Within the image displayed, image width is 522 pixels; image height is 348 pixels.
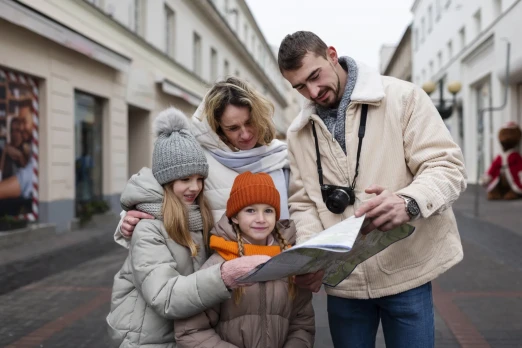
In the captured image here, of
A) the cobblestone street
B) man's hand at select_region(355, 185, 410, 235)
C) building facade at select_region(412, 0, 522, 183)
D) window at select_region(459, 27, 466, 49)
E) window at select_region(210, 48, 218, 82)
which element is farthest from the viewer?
window at select_region(210, 48, 218, 82)

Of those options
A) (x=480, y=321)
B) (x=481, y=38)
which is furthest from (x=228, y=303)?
(x=481, y=38)

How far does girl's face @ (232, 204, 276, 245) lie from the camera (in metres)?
2.06

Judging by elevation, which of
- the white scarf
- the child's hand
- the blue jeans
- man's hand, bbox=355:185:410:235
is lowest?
the blue jeans

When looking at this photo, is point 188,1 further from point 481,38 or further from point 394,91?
point 394,91

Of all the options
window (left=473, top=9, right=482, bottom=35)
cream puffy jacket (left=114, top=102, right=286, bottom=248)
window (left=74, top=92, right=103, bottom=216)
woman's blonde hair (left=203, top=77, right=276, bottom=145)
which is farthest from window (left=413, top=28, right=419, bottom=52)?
cream puffy jacket (left=114, top=102, right=286, bottom=248)

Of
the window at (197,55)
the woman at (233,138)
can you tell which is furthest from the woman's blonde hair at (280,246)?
the window at (197,55)

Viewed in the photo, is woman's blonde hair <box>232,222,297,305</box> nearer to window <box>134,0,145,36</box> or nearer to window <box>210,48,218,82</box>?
window <box>134,0,145,36</box>

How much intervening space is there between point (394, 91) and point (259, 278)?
898 millimetres

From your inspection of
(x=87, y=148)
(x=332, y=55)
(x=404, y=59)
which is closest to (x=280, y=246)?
(x=332, y=55)

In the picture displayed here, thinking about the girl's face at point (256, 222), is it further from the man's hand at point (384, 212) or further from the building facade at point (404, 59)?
the building facade at point (404, 59)

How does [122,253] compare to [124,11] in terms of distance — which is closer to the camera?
[122,253]

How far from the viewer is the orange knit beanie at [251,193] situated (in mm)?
2070

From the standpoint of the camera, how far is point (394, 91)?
2.00m

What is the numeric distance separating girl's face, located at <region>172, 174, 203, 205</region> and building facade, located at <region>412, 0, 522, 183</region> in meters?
9.45
